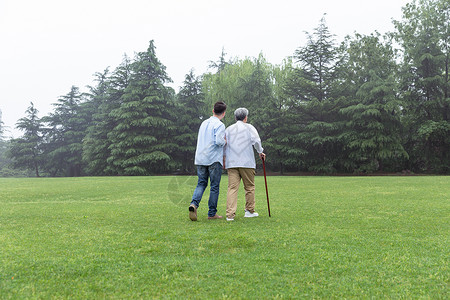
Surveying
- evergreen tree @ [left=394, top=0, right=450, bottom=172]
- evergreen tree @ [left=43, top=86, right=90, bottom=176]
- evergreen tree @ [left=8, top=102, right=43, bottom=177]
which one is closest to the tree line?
evergreen tree @ [left=394, top=0, right=450, bottom=172]

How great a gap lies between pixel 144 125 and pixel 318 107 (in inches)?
699

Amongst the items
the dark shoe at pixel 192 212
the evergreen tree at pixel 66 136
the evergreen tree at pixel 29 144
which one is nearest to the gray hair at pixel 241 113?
the dark shoe at pixel 192 212

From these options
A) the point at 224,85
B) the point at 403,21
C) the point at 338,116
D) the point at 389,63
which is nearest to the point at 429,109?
the point at 389,63

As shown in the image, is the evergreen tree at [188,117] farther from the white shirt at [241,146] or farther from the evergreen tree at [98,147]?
the white shirt at [241,146]

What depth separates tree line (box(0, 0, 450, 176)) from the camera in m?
28.9

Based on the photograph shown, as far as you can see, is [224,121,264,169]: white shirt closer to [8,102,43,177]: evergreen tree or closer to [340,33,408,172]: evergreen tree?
[340,33,408,172]: evergreen tree

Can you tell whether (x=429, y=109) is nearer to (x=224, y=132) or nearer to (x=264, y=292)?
(x=224, y=132)

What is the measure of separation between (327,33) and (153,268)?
107 ft

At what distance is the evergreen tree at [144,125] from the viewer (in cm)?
3344

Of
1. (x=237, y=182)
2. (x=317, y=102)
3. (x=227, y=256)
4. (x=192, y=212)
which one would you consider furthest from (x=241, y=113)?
(x=317, y=102)

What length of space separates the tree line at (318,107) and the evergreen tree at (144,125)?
111 mm

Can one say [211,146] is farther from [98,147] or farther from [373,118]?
[98,147]

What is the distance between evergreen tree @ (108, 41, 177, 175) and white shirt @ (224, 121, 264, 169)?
1086 inches

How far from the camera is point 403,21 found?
111 ft
